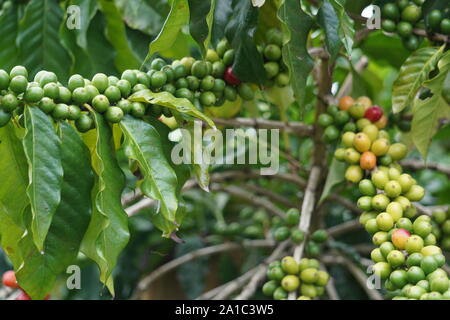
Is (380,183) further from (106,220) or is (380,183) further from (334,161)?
(106,220)

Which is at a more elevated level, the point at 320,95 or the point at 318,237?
the point at 320,95

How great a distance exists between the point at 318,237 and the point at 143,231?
1.17m

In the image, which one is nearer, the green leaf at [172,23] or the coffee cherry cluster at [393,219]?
the coffee cherry cluster at [393,219]

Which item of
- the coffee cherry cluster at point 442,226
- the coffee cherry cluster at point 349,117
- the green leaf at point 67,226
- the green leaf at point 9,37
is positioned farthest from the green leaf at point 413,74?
the green leaf at point 9,37

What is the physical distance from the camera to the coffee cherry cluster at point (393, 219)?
1329mm

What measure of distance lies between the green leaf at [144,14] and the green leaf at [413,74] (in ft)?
2.49

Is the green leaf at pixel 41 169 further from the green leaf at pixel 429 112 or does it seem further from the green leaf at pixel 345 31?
the green leaf at pixel 429 112

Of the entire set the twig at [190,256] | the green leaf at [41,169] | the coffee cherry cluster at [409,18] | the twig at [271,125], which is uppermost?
the coffee cherry cluster at [409,18]

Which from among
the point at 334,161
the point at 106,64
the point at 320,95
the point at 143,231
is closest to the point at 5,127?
the point at 106,64

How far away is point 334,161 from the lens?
1820 mm

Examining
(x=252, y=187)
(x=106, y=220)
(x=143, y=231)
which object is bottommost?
(x=143, y=231)

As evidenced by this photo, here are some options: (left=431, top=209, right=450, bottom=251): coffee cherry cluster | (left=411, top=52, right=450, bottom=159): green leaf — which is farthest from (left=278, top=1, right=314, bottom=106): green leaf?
(left=431, top=209, right=450, bottom=251): coffee cherry cluster

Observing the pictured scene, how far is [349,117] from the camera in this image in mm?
1847

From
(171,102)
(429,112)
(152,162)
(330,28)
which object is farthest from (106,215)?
(429,112)
